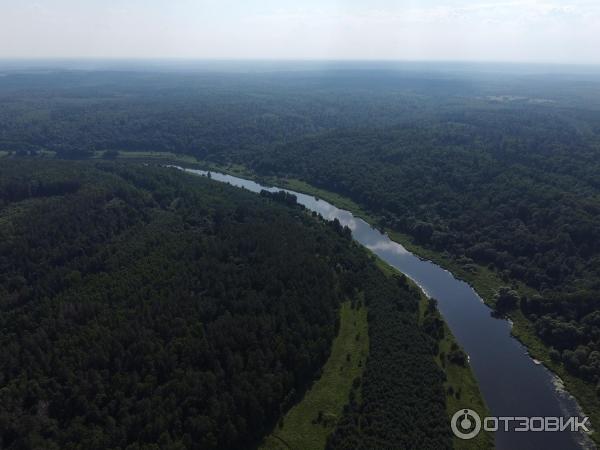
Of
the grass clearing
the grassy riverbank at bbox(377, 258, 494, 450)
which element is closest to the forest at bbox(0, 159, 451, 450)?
the grass clearing

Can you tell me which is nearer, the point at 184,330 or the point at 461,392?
the point at 461,392

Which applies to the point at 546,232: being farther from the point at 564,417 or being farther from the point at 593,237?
the point at 564,417

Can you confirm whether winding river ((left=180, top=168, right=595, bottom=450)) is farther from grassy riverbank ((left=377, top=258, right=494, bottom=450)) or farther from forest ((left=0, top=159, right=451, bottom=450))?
forest ((left=0, top=159, right=451, bottom=450))

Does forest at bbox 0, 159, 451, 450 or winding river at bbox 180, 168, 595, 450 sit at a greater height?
forest at bbox 0, 159, 451, 450

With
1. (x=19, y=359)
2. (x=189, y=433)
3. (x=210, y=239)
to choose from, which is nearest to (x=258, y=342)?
(x=189, y=433)

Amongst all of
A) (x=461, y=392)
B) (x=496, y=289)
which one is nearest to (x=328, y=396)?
(x=461, y=392)

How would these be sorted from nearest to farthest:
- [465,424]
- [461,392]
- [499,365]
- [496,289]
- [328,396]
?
[465,424]
[328,396]
[461,392]
[499,365]
[496,289]

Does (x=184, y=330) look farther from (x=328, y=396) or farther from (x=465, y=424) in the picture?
(x=465, y=424)

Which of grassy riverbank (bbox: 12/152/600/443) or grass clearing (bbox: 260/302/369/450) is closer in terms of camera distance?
grass clearing (bbox: 260/302/369/450)
